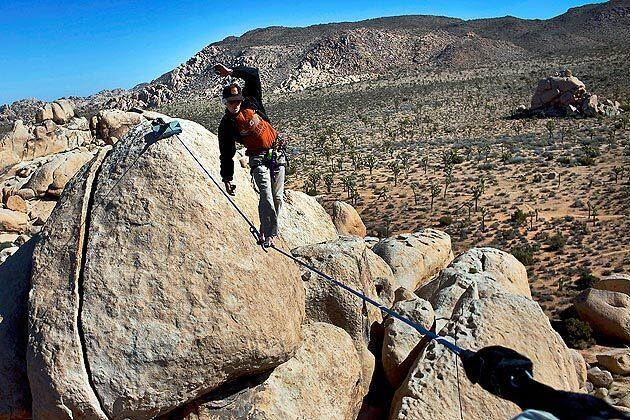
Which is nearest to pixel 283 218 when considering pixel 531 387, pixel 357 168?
pixel 531 387

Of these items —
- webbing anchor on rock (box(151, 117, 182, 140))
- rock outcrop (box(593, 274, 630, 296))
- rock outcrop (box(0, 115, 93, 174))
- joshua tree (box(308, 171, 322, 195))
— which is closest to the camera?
webbing anchor on rock (box(151, 117, 182, 140))

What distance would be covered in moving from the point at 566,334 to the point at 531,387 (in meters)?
11.9

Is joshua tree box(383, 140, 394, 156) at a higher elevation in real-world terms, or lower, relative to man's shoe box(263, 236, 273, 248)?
lower

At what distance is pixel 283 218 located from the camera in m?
10.4

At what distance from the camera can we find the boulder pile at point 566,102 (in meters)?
42.7

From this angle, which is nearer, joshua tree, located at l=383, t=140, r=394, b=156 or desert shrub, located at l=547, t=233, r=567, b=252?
desert shrub, located at l=547, t=233, r=567, b=252

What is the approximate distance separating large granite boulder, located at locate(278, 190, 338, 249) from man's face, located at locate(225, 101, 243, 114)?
415cm

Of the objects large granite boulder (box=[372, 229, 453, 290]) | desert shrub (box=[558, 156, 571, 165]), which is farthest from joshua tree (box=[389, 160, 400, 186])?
large granite boulder (box=[372, 229, 453, 290])

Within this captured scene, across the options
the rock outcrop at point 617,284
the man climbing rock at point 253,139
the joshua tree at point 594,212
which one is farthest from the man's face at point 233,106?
the joshua tree at point 594,212

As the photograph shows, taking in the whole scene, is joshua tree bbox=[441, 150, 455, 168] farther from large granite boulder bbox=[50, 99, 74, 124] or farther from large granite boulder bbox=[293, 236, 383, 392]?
large granite boulder bbox=[50, 99, 74, 124]

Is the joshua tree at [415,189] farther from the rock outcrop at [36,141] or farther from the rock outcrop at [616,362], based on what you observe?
the rock outcrop at [36,141]

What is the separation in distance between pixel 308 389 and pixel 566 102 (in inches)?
1788

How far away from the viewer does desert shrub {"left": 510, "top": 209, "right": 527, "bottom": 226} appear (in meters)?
22.0

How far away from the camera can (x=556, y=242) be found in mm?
19453
